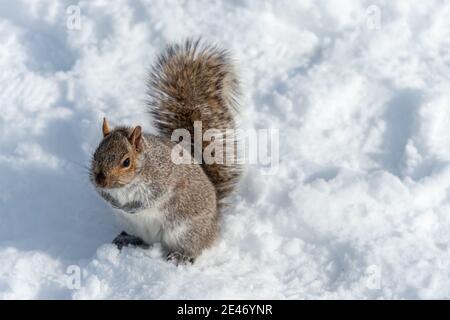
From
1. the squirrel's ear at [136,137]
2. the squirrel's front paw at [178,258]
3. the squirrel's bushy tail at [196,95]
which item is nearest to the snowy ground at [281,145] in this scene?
the squirrel's front paw at [178,258]

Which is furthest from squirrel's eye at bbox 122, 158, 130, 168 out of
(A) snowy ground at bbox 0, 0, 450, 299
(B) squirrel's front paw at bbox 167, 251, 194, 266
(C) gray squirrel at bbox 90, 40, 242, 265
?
(B) squirrel's front paw at bbox 167, 251, 194, 266

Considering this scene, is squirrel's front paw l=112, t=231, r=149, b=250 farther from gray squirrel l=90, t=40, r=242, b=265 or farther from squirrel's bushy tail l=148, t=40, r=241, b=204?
squirrel's bushy tail l=148, t=40, r=241, b=204

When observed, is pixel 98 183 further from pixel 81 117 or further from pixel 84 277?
pixel 81 117

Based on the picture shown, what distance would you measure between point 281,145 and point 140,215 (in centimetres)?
114

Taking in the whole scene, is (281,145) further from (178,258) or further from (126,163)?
(126,163)

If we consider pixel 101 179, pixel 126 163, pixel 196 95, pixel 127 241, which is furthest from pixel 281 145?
pixel 101 179

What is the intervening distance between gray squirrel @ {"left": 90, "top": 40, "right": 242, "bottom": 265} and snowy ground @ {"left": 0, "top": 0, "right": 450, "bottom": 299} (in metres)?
0.14

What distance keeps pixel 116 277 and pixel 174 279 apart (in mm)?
297

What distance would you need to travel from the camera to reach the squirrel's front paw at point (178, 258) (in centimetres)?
377

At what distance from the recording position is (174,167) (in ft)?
12.2

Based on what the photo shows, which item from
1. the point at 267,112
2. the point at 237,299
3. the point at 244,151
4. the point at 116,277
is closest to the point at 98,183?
the point at 116,277

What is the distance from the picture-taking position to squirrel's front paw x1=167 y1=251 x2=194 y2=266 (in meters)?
3.77

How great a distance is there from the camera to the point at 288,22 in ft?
16.5
